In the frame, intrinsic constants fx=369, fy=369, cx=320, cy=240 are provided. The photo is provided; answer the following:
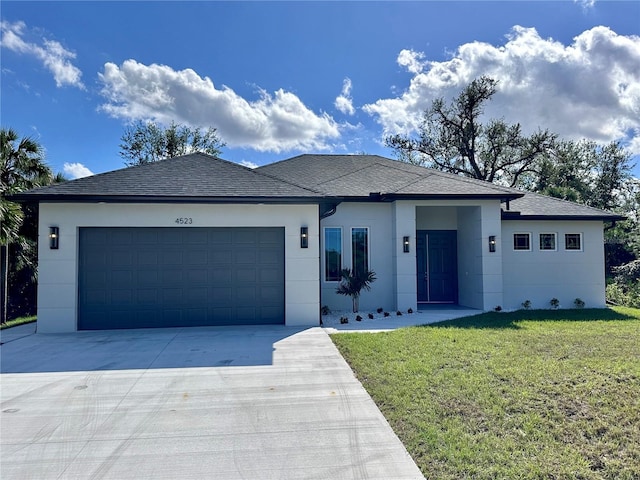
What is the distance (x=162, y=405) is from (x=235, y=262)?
485 cm

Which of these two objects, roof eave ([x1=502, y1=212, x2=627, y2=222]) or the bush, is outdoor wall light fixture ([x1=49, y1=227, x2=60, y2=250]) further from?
the bush

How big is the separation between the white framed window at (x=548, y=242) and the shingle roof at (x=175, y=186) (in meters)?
7.83

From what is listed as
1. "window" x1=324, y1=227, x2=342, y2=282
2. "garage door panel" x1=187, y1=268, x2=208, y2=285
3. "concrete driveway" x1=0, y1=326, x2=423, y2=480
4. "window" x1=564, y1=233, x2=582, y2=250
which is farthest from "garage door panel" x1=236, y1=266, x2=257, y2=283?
"window" x1=564, y1=233, x2=582, y2=250

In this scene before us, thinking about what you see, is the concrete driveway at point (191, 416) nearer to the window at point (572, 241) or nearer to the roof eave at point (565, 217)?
the roof eave at point (565, 217)

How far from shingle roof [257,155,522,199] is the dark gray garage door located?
3.33m

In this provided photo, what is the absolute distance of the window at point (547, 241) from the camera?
11828mm

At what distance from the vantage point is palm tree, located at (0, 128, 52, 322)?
34.3ft

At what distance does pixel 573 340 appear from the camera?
6863mm

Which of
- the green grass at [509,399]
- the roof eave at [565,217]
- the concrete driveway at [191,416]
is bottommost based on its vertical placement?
the concrete driveway at [191,416]

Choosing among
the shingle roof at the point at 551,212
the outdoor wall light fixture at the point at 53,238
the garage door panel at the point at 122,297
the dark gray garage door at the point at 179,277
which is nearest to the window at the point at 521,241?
the shingle roof at the point at 551,212

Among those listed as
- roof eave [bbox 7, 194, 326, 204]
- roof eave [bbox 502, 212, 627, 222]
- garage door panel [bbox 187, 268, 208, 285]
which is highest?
roof eave [bbox 7, 194, 326, 204]

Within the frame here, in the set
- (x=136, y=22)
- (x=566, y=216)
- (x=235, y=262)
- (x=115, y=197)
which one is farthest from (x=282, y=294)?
(x=136, y=22)

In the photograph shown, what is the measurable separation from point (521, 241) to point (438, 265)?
265 centimetres

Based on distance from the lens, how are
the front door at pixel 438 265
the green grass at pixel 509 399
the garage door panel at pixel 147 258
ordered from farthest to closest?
the front door at pixel 438 265, the garage door panel at pixel 147 258, the green grass at pixel 509 399
